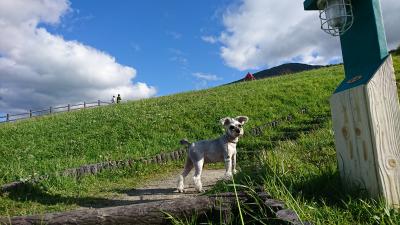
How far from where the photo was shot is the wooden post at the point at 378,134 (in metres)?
5.08

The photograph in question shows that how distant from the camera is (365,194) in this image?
529 centimetres

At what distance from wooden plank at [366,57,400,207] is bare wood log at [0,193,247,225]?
1831mm

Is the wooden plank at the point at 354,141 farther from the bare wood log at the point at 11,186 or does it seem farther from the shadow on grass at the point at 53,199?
the bare wood log at the point at 11,186

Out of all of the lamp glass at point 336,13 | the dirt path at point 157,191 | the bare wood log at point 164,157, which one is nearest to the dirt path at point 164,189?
the dirt path at point 157,191

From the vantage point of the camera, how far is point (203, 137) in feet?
56.0

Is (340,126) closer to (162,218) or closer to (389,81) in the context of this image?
(389,81)

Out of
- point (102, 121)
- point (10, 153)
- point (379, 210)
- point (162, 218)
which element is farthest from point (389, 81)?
point (102, 121)

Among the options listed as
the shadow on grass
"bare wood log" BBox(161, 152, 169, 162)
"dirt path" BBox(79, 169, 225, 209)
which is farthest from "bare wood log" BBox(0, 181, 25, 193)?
"bare wood log" BBox(161, 152, 169, 162)

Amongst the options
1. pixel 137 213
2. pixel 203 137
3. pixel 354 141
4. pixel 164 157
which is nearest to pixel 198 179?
pixel 164 157

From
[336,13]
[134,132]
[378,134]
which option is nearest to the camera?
[378,134]

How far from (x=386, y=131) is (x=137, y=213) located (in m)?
3.07

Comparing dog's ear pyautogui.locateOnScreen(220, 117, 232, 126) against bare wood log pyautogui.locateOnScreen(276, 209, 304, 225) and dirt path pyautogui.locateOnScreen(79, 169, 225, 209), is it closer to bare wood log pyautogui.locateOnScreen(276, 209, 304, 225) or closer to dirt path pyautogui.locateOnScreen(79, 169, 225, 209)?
dirt path pyautogui.locateOnScreen(79, 169, 225, 209)

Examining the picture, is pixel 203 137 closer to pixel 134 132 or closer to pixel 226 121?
pixel 134 132

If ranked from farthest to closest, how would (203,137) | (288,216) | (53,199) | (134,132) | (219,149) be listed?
(134,132), (203,137), (219,149), (53,199), (288,216)
